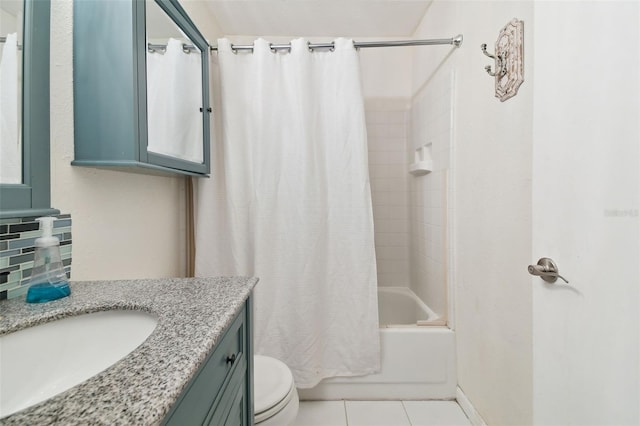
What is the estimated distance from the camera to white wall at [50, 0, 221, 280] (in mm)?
857

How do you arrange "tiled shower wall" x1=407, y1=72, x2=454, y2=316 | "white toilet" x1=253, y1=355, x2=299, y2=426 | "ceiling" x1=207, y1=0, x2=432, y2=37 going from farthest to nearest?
"ceiling" x1=207, y1=0, x2=432, y2=37 < "tiled shower wall" x1=407, y1=72, x2=454, y2=316 < "white toilet" x1=253, y1=355, x2=299, y2=426

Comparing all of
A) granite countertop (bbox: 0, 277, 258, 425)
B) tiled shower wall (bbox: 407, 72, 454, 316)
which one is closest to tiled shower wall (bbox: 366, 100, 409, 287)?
tiled shower wall (bbox: 407, 72, 454, 316)

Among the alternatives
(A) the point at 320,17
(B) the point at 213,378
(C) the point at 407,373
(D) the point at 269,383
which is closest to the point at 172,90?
(B) the point at 213,378

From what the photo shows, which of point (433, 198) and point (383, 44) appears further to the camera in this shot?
point (433, 198)

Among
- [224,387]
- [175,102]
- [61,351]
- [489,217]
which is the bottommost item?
[224,387]

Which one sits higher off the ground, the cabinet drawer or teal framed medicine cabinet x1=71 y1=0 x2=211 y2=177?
teal framed medicine cabinet x1=71 y1=0 x2=211 y2=177

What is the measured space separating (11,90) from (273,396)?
114cm

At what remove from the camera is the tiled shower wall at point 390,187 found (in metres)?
2.57

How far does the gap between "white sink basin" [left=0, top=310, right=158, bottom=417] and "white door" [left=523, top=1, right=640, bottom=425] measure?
1036 millimetres

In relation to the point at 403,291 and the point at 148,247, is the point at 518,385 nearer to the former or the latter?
the point at 403,291

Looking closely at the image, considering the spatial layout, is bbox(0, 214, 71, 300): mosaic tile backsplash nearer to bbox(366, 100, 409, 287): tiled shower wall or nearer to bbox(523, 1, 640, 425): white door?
bbox(523, 1, 640, 425): white door

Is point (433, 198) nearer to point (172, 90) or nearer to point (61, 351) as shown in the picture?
point (172, 90)

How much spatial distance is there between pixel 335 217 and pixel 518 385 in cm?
103

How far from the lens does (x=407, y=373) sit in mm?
1715
